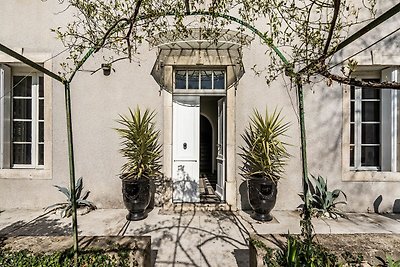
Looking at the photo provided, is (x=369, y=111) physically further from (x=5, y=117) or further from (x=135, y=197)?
(x=5, y=117)

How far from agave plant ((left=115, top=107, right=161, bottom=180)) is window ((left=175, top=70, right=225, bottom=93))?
3.08 ft

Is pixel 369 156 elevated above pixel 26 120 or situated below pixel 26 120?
below

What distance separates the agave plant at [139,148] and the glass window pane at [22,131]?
2063 mm

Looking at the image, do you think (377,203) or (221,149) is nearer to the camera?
(377,203)

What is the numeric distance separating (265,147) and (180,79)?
2260mm

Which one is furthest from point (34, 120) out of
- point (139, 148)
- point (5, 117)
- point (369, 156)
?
point (369, 156)

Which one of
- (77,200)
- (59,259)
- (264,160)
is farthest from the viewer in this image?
(77,200)

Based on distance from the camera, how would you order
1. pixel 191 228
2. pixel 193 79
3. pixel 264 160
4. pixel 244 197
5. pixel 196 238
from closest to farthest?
pixel 196 238 < pixel 191 228 < pixel 264 160 < pixel 244 197 < pixel 193 79

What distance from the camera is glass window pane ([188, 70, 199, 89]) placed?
18.2 feet

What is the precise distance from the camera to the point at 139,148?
4828mm

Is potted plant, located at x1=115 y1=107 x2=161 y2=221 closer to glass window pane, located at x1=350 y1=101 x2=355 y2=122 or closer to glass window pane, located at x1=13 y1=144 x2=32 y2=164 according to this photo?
glass window pane, located at x1=13 y1=144 x2=32 y2=164

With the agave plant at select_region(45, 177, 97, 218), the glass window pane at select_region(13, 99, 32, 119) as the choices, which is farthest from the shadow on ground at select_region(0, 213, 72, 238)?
the glass window pane at select_region(13, 99, 32, 119)

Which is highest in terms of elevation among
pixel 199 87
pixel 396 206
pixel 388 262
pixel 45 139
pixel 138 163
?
pixel 199 87

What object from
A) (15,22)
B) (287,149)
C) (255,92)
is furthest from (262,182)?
(15,22)
